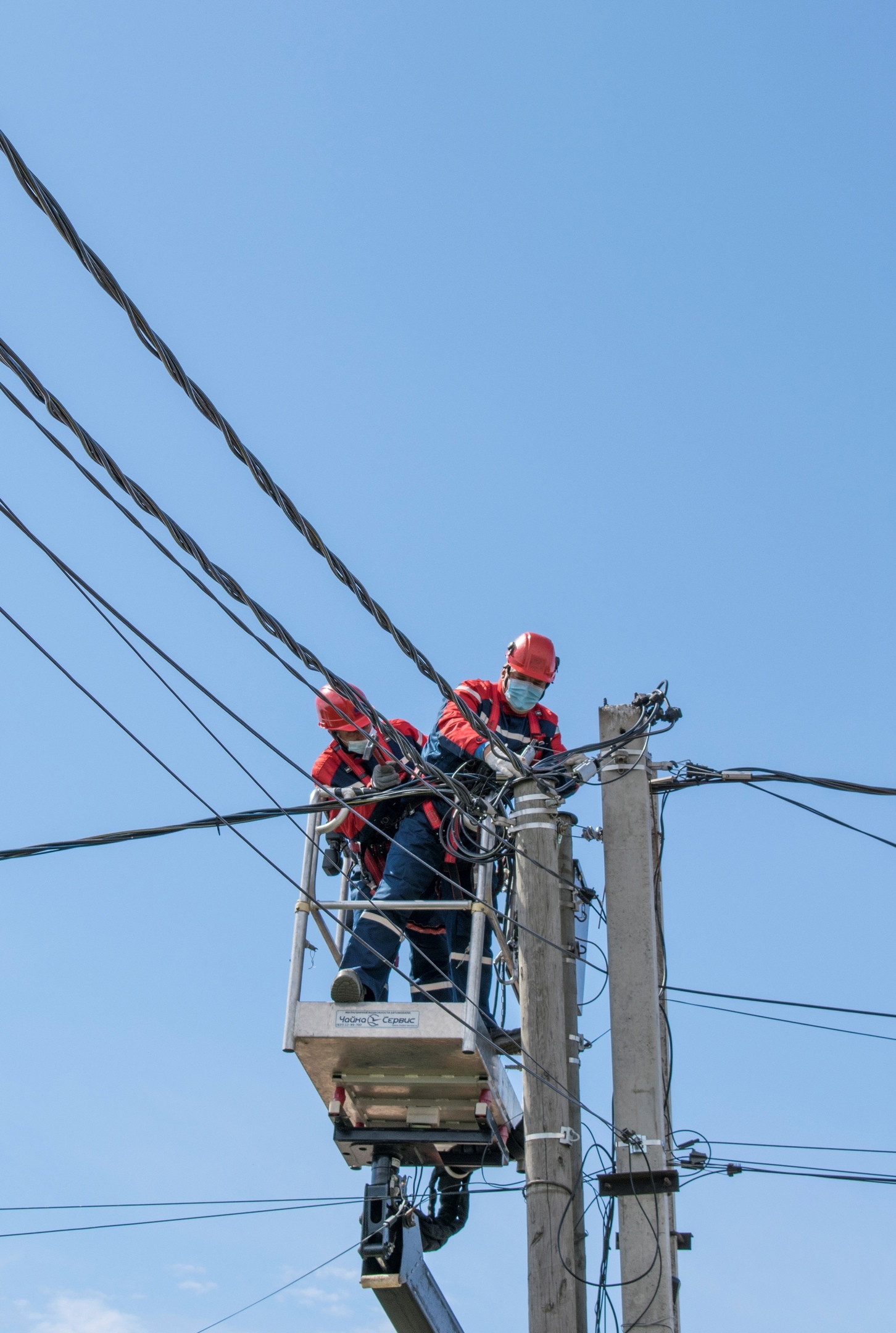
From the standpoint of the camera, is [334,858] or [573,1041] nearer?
[573,1041]

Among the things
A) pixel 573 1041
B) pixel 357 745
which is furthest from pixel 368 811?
pixel 573 1041

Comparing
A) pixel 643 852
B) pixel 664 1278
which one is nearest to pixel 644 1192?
pixel 664 1278

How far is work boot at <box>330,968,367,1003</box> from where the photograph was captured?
25.3 ft

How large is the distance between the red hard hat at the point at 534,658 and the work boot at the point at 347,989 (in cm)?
242

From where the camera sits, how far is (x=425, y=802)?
8836mm

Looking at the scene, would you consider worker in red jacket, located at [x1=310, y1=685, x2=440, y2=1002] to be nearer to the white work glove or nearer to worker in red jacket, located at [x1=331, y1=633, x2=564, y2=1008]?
worker in red jacket, located at [x1=331, y1=633, x2=564, y2=1008]

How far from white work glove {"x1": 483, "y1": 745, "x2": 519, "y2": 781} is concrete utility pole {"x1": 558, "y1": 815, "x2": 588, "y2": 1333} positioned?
0.35 m

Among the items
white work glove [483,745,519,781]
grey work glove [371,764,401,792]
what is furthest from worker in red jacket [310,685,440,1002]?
white work glove [483,745,519,781]

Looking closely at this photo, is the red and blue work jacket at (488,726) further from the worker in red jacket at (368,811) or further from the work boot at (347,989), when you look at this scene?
the work boot at (347,989)

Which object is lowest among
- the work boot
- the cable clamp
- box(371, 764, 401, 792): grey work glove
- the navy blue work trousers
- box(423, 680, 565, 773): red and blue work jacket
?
the cable clamp

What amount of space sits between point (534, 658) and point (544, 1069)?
10.4ft

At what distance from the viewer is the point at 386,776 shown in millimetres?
8648

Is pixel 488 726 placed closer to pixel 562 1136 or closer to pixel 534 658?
pixel 534 658

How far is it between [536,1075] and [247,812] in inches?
125
